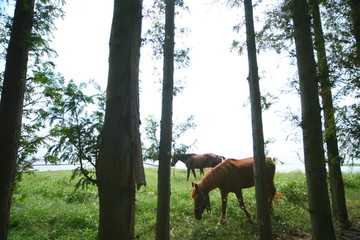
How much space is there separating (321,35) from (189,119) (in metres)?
3.66

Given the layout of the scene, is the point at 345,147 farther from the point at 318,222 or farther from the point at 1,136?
the point at 1,136

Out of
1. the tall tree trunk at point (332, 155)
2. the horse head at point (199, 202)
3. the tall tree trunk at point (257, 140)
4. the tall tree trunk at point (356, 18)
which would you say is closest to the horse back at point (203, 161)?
the horse head at point (199, 202)

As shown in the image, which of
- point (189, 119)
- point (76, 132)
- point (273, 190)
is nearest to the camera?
point (76, 132)

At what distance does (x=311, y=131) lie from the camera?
157 inches

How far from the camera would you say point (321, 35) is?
16.0ft

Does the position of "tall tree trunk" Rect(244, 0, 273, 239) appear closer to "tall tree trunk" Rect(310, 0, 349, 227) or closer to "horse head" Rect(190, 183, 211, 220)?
"tall tree trunk" Rect(310, 0, 349, 227)

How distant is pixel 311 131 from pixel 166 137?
2.79m

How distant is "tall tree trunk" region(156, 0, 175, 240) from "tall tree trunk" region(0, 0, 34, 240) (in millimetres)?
2577

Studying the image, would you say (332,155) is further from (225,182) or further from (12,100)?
(12,100)

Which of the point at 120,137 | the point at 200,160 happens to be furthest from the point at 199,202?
the point at 200,160

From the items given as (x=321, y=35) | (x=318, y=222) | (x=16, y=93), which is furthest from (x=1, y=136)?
(x=321, y=35)

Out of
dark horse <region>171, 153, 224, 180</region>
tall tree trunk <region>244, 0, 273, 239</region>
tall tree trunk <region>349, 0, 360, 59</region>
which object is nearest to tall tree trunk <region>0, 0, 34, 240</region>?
tall tree trunk <region>244, 0, 273, 239</region>

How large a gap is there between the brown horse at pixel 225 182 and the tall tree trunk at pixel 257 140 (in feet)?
5.41

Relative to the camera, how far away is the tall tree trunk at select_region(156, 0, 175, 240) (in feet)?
13.8
